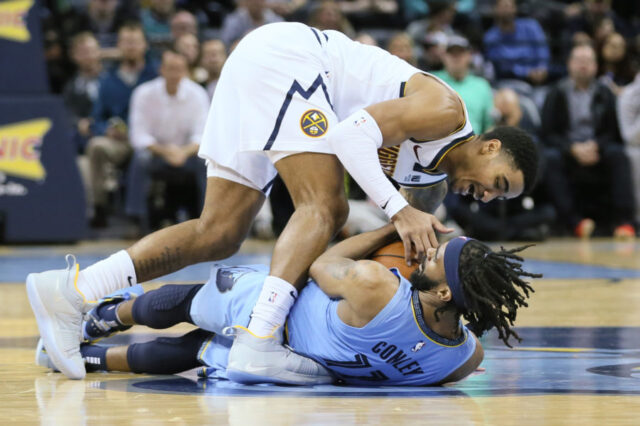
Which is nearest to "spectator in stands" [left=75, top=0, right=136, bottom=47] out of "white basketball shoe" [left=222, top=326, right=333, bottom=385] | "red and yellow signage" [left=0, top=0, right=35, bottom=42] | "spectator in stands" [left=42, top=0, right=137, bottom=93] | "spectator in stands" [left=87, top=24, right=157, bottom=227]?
"spectator in stands" [left=42, top=0, right=137, bottom=93]

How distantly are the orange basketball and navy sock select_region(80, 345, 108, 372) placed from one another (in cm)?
100

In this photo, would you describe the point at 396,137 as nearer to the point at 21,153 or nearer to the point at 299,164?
the point at 299,164

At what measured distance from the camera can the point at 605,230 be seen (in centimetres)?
1062

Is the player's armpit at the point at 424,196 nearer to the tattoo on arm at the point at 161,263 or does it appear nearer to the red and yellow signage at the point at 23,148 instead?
the tattoo on arm at the point at 161,263

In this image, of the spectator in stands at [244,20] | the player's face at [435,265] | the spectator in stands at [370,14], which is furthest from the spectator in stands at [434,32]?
the player's face at [435,265]

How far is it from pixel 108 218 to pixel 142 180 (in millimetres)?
790

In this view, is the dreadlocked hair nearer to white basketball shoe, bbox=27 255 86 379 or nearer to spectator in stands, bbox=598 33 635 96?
white basketball shoe, bbox=27 255 86 379

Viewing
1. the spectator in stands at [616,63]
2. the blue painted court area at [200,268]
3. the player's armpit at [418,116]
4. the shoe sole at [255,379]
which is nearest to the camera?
the shoe sole at [255,379]

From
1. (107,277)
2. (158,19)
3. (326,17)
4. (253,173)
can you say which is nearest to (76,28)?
(158,19)

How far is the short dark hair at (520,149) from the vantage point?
145 inches

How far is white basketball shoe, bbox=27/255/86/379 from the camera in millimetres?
3484

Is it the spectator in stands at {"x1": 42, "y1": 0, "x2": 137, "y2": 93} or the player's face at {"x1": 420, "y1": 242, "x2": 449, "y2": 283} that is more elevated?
the spectator in stands at {"x1": 42, "y1": 0, "x2": 137, "y2": 93}

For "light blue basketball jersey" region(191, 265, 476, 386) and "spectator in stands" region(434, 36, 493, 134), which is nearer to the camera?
"light blue basketball jersey" region(191, 265, 476, 386)

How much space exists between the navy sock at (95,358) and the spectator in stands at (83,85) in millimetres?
6275
